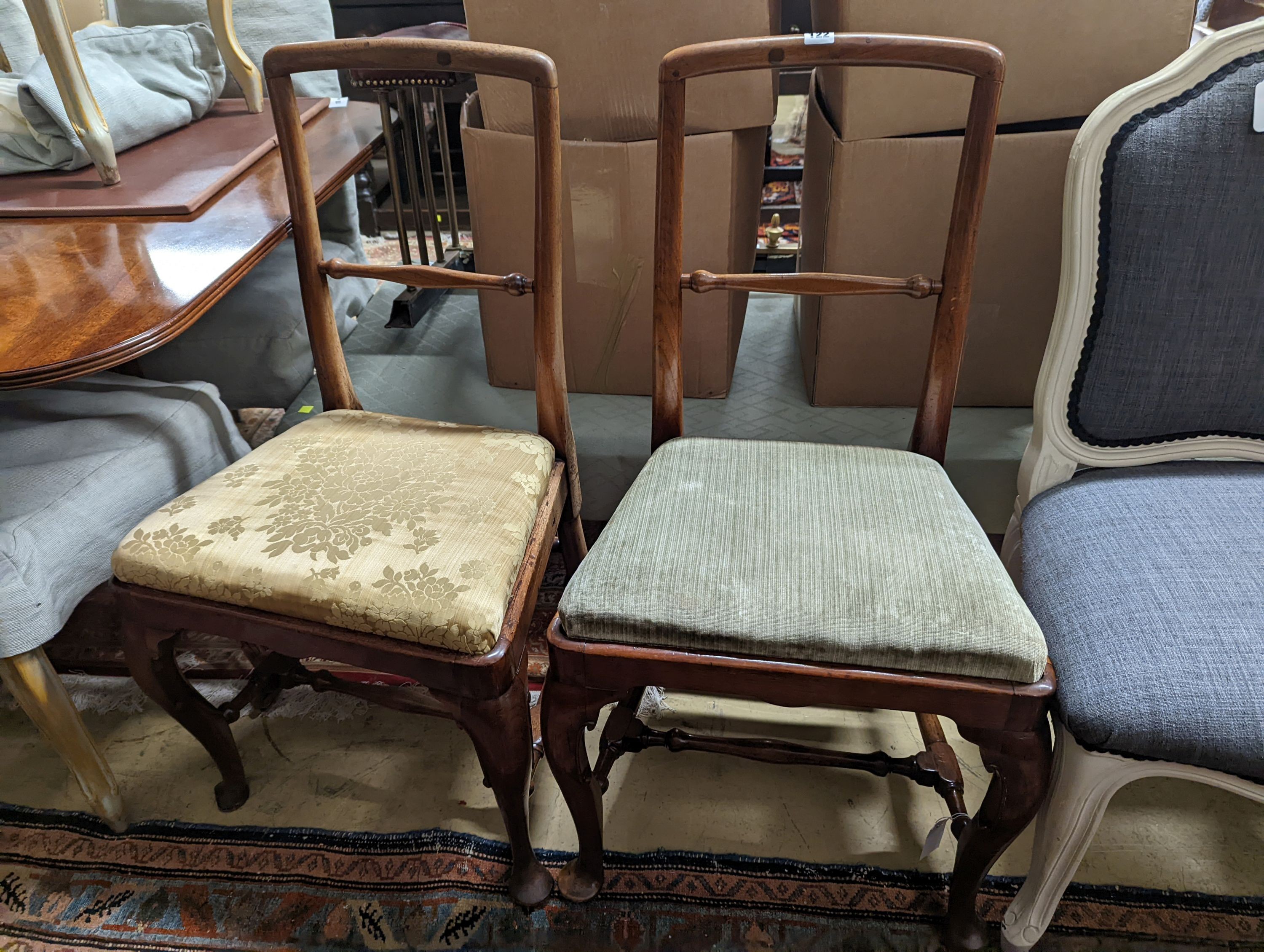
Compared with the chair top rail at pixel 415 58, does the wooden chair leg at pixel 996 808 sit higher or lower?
lower

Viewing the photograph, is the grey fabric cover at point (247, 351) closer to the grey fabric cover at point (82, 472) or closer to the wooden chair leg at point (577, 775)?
the grey fabric cover at point (82, 472)

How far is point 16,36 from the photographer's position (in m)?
2.02

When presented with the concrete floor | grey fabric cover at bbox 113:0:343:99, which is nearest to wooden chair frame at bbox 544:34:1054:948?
the concrete floor

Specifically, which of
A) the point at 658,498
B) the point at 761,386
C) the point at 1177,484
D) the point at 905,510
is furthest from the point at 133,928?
the point at 1177,484

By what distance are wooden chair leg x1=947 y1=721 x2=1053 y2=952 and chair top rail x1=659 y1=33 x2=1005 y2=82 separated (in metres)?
0.76

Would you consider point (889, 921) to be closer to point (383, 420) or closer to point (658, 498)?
point (658, 498)

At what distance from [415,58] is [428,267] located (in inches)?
10.5

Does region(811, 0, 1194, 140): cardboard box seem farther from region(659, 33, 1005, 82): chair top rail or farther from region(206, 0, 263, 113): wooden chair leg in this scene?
region(206, 0, 263, 113): wooden chair leg

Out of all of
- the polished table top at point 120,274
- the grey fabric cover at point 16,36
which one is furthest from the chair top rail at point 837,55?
the grey fabric cover at point 16,36

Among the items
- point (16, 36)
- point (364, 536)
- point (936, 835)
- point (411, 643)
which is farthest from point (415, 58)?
point (16, 36)

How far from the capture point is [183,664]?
1.56m

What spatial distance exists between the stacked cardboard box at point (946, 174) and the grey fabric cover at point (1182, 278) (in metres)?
0.28

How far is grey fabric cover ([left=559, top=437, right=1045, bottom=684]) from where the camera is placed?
852mm

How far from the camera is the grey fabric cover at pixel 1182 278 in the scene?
98 cm
